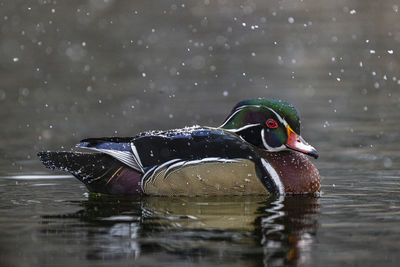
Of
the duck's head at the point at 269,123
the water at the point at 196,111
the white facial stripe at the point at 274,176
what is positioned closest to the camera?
the water at the point at 196,111

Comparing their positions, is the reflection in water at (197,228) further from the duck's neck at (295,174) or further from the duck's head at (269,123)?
the duck's head at (269,123)

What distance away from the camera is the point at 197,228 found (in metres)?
7.64

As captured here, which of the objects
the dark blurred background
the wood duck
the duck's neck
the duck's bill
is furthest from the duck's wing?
the dark blurred background

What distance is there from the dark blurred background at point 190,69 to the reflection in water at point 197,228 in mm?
2230

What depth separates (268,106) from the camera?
962 centimetres

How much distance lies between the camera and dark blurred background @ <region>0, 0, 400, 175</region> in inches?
521

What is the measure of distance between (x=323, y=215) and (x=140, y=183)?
186 cm

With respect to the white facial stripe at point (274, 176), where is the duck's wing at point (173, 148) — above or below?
above

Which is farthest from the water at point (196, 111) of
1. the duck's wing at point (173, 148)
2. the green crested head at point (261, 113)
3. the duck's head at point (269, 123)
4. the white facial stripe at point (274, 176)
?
the green crested head at point (261, 113)

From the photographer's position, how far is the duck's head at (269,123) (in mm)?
9594

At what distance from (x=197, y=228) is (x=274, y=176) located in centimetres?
192

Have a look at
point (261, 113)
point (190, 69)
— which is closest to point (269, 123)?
point (261, 113)

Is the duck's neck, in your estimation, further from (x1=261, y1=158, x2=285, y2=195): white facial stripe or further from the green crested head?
the green crested head

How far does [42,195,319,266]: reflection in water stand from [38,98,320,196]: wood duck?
0.14m
